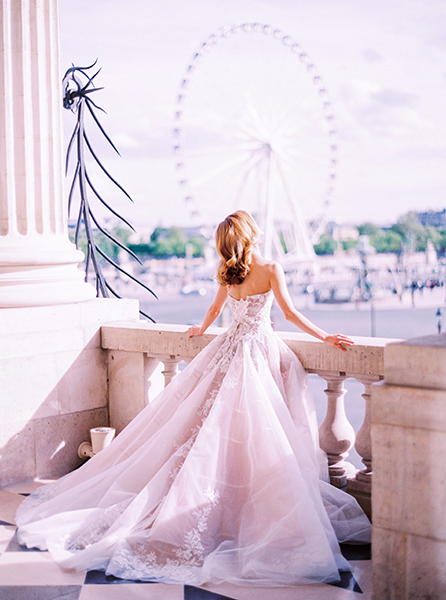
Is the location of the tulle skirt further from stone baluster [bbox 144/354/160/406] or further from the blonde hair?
stone baluster [bbox 144/354/160/406]

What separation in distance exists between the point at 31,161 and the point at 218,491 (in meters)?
2.30

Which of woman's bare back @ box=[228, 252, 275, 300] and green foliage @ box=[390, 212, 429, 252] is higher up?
green foliage @ box=[390, 212, 429, 252]

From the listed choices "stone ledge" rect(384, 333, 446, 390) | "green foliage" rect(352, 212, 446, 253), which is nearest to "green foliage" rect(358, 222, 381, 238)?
"green foliage" rect(352, 212, 446, 253)

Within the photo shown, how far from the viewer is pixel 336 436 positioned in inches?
132

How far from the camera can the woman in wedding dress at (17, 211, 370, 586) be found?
106 inches

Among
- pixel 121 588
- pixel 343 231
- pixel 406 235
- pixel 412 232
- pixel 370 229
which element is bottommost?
pixel 121 588

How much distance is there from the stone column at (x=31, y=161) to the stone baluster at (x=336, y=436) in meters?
1.74

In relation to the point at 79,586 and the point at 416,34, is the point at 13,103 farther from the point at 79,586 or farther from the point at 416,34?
the point at 416,34

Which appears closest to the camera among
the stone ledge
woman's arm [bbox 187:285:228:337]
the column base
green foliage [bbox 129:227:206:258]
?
the stone ledge

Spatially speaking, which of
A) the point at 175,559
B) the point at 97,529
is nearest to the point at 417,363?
the point at 175,559

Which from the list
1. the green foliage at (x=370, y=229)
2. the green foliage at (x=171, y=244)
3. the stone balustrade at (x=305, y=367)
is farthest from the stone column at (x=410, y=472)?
the green foliage at (x=370, y=229)

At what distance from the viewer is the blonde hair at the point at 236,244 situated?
3281 millimetres

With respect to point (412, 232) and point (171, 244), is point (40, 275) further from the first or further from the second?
point (171, 244)

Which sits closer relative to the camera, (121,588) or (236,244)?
(121,588)
